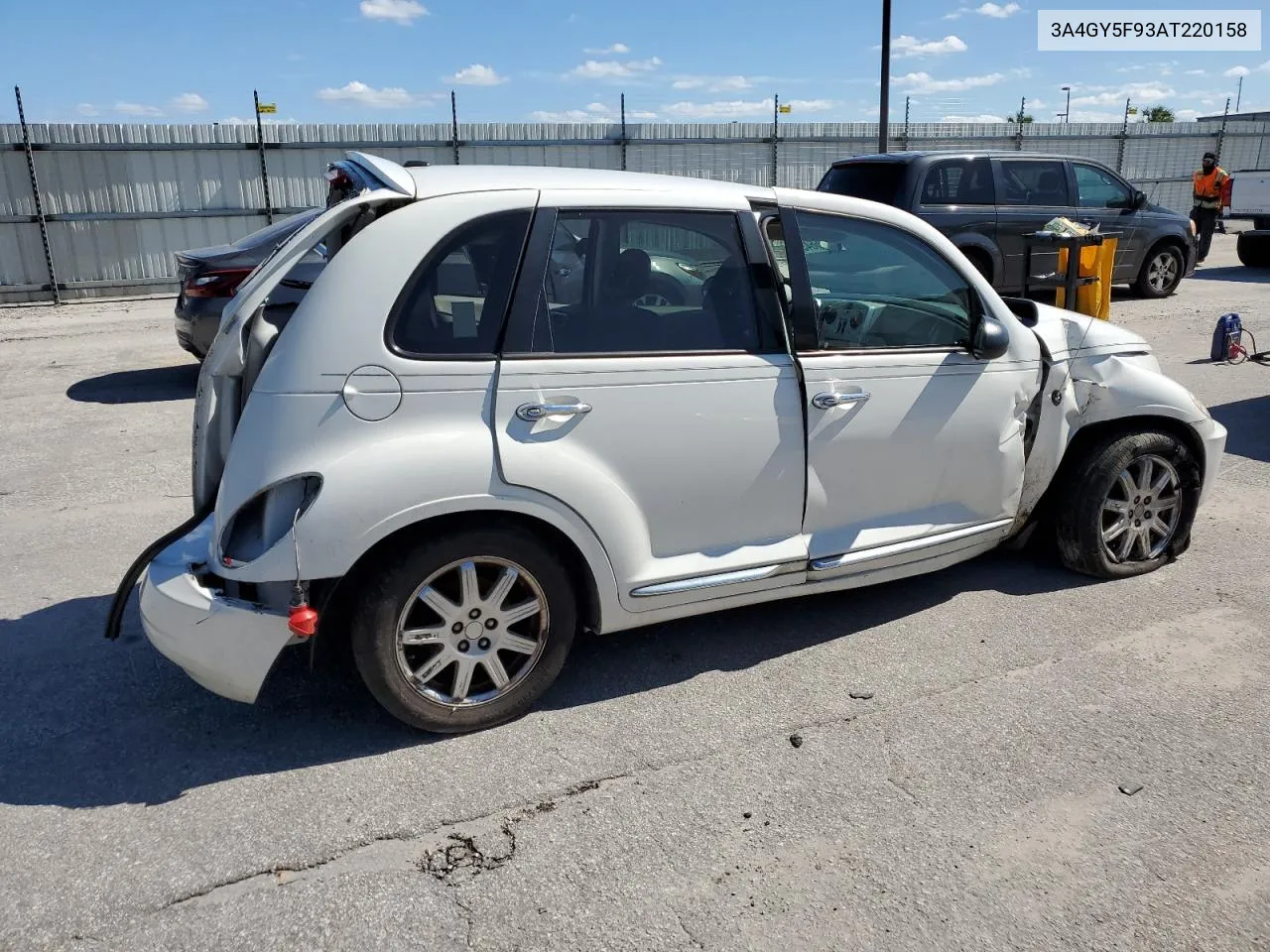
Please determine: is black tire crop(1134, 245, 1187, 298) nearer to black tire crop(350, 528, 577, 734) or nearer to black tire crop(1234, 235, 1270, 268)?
black tire crop(1234, 235, 1270, 268)

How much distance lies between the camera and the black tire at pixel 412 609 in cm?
321

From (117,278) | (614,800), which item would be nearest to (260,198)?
(117,278)

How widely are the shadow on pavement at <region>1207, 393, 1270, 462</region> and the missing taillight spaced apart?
7529 millimetres

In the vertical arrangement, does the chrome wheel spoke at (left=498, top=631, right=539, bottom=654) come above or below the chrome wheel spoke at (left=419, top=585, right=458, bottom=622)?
below

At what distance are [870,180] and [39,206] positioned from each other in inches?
479

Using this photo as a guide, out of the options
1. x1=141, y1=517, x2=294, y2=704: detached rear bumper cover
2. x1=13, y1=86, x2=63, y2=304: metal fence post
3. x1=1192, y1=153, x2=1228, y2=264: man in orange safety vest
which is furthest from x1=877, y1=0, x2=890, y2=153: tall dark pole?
x1=141, y1=517, x2=294, y2=704: detached rear bumper cover

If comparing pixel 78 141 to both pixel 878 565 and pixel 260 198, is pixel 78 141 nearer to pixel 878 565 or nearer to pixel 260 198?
pixel 260 198

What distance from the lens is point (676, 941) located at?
2.55 meters

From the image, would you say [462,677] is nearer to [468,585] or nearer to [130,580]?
[468,585]

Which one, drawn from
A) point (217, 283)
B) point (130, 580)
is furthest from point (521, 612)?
point (217, 283)

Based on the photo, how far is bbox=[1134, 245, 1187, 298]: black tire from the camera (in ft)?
45.6

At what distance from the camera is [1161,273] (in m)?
14.1

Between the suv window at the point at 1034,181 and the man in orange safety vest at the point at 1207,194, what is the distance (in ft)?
18.6

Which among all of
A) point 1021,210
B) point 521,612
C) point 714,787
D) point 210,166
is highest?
point 210,166
